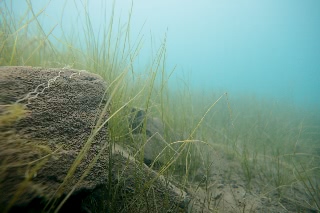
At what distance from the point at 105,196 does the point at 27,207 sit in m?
0.66

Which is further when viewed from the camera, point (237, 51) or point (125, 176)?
point (237, 51)

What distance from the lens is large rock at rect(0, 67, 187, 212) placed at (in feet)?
Answer: 2.70

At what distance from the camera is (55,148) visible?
101 cm

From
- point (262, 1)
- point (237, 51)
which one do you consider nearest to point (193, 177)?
point (262, 1)

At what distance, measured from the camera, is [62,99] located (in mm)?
1250

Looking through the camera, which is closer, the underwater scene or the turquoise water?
the underwater scene

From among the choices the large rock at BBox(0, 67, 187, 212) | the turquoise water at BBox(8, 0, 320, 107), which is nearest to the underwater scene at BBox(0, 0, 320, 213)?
the large rock at BBox(0, 67, 187, 212)

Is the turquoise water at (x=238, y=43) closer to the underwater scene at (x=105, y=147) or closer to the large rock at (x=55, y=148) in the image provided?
the underwater scene at (x=105, y=147)

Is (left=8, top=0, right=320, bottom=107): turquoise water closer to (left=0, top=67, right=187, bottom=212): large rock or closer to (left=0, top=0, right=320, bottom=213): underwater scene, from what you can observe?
(left=0, top=0, right=320, bottom=213): underwater scene

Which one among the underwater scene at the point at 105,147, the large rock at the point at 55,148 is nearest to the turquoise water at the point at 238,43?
the underwater scene at the point at 105,147

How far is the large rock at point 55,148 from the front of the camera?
2.70ft

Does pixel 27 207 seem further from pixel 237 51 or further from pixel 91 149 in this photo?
pixel 237 51

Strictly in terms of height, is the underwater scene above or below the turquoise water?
below

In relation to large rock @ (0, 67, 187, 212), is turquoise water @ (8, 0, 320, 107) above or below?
above
